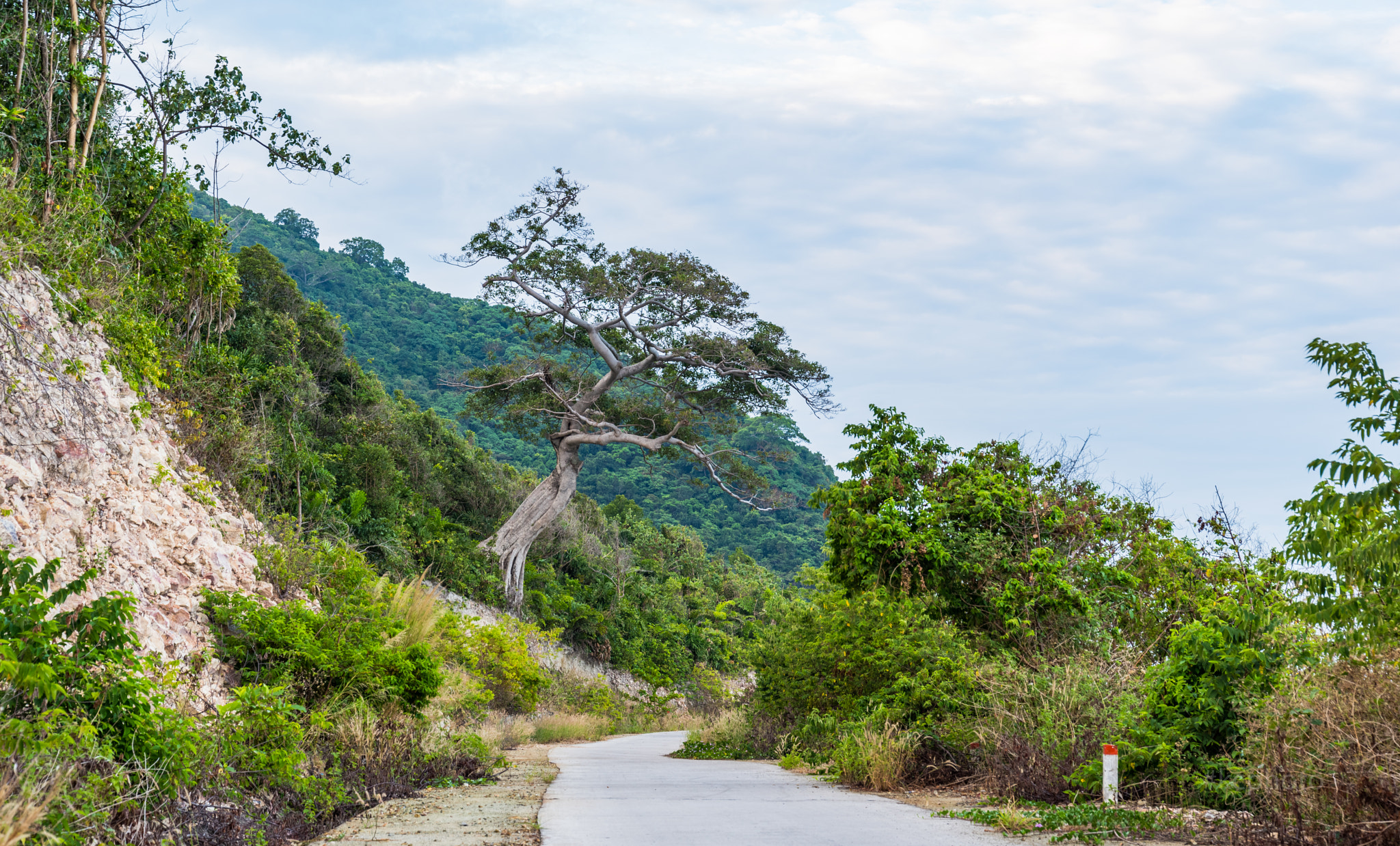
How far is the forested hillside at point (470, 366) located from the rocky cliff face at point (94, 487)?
117 ft

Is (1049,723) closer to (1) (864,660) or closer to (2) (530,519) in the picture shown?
(1) (864,660)

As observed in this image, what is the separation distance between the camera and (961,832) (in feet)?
24.1

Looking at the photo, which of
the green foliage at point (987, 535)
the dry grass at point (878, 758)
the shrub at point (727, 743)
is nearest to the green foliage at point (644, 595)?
the shrub at point (727, 743)

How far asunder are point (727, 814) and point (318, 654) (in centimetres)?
436

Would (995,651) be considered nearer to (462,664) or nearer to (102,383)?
(462,664)

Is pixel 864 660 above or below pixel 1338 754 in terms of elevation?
below

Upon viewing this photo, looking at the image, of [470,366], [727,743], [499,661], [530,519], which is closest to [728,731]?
[727,743]

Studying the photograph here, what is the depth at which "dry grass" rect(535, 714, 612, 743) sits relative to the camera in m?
23.7

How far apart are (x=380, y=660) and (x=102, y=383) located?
4.39 m

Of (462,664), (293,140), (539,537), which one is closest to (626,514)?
(539,537)

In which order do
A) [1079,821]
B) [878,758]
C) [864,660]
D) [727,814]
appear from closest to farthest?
1. [1079,821]
2. [727,814]
3. [878,758]
4. [864,660]

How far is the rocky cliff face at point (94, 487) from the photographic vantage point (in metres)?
8.29

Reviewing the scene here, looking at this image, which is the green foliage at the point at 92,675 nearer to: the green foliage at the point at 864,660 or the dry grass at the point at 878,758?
the dry grass at the point at 878,758

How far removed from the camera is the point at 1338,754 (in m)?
5.83
